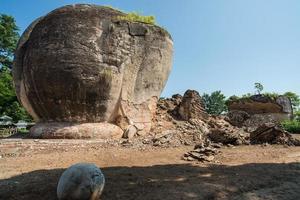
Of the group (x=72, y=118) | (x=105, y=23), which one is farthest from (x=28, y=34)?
(x=72, y=118)

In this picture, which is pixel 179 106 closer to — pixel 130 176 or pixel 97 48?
pixel 97 48

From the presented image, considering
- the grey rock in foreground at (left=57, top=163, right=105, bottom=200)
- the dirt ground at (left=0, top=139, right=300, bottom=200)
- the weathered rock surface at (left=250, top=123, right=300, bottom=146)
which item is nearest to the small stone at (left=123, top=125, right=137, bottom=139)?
the dirt ground at (left=0, top=139, right=300, bottom=200)

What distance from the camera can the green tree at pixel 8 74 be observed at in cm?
1894

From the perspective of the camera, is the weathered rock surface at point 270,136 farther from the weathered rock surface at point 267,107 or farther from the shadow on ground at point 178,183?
the weathered rock surface at point 267,107

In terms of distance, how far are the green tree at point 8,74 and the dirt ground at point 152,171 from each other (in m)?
12.2

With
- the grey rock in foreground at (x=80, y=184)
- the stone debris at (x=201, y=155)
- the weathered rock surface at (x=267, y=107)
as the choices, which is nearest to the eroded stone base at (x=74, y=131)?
the stone debris at (x=201, y=155)

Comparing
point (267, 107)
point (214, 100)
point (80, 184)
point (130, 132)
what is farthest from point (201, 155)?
point (214, 100)

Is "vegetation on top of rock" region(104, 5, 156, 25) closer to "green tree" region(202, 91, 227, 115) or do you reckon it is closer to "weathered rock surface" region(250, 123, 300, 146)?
"weathered rock surface" region(250, 123, 300, 146)

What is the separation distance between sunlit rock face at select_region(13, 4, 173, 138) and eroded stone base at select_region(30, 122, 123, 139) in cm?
4

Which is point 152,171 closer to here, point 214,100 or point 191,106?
point 191,106

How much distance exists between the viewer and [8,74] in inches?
800

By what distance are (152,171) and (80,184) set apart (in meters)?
2.05

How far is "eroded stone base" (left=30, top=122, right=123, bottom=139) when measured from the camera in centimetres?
838

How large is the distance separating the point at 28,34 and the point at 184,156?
6308mm
